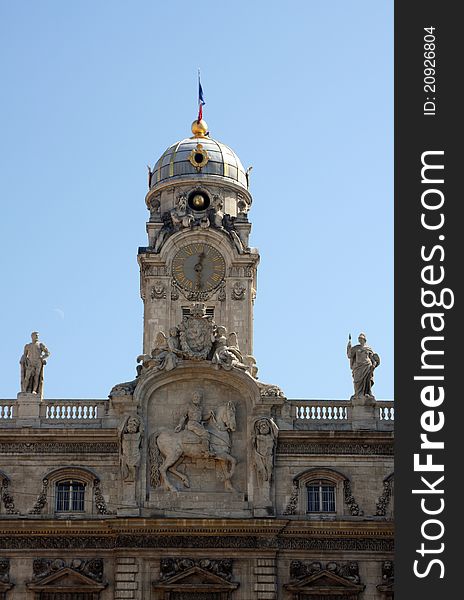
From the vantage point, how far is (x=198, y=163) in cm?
5975

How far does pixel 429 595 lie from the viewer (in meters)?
32.4

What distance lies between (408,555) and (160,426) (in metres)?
19.4

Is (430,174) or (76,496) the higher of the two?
(430,174)

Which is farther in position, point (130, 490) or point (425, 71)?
point (130, 490)

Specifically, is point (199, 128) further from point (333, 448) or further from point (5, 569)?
point (5, 569)

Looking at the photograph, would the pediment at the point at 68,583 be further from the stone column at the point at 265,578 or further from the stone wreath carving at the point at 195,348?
the stone wreath carving at the point at 195,348

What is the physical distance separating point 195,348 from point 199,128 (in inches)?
577

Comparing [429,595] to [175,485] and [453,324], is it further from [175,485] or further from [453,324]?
[175,485]

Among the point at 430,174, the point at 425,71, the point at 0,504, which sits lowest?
the point at 0,504

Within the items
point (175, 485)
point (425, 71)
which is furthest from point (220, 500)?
point (425, 71)

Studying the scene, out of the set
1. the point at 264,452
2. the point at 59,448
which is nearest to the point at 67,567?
the point at 59,448

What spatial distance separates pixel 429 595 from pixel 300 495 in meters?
18.2

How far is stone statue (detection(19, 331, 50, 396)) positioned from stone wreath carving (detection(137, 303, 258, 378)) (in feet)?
12.3

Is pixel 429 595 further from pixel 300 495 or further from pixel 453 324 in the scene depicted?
pixel 300 495
